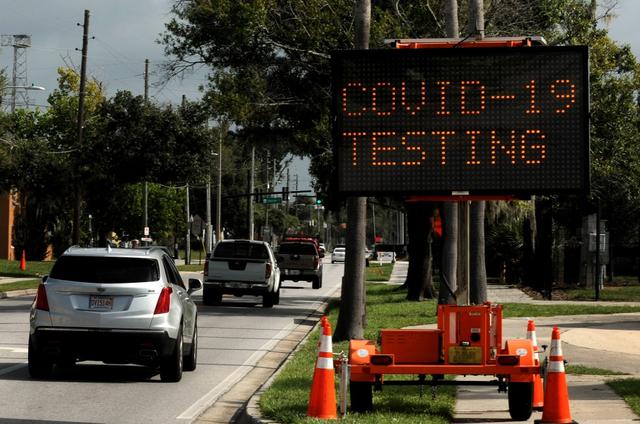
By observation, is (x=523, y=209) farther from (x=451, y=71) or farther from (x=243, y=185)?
(x=243, y=185)

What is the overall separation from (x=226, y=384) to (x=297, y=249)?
33400 mm

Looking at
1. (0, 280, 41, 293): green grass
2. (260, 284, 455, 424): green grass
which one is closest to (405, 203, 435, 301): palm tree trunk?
(0, 280, 41, 293): green grass

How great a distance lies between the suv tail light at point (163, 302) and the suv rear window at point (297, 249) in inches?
1302

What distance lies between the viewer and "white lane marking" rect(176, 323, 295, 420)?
13500 millimetres

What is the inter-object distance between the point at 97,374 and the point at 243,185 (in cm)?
11454

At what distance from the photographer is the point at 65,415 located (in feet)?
42.4

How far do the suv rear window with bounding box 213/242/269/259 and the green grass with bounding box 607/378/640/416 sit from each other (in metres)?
20.1

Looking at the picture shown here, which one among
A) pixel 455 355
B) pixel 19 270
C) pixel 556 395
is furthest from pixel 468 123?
pixel 19 270

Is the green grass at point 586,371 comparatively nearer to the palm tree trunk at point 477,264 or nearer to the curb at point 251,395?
the curb at point 251,395

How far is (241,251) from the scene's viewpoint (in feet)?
116

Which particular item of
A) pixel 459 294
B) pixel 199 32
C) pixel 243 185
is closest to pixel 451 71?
pixel 459 294

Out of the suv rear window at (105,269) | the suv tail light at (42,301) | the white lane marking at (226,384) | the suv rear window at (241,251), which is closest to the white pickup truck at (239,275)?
the suv rear window at (241,251)

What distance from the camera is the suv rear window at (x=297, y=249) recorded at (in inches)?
1949

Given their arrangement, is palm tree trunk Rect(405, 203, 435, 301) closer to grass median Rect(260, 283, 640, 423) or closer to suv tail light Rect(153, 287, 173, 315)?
grass median Rect(260, 283, 640, 423)
